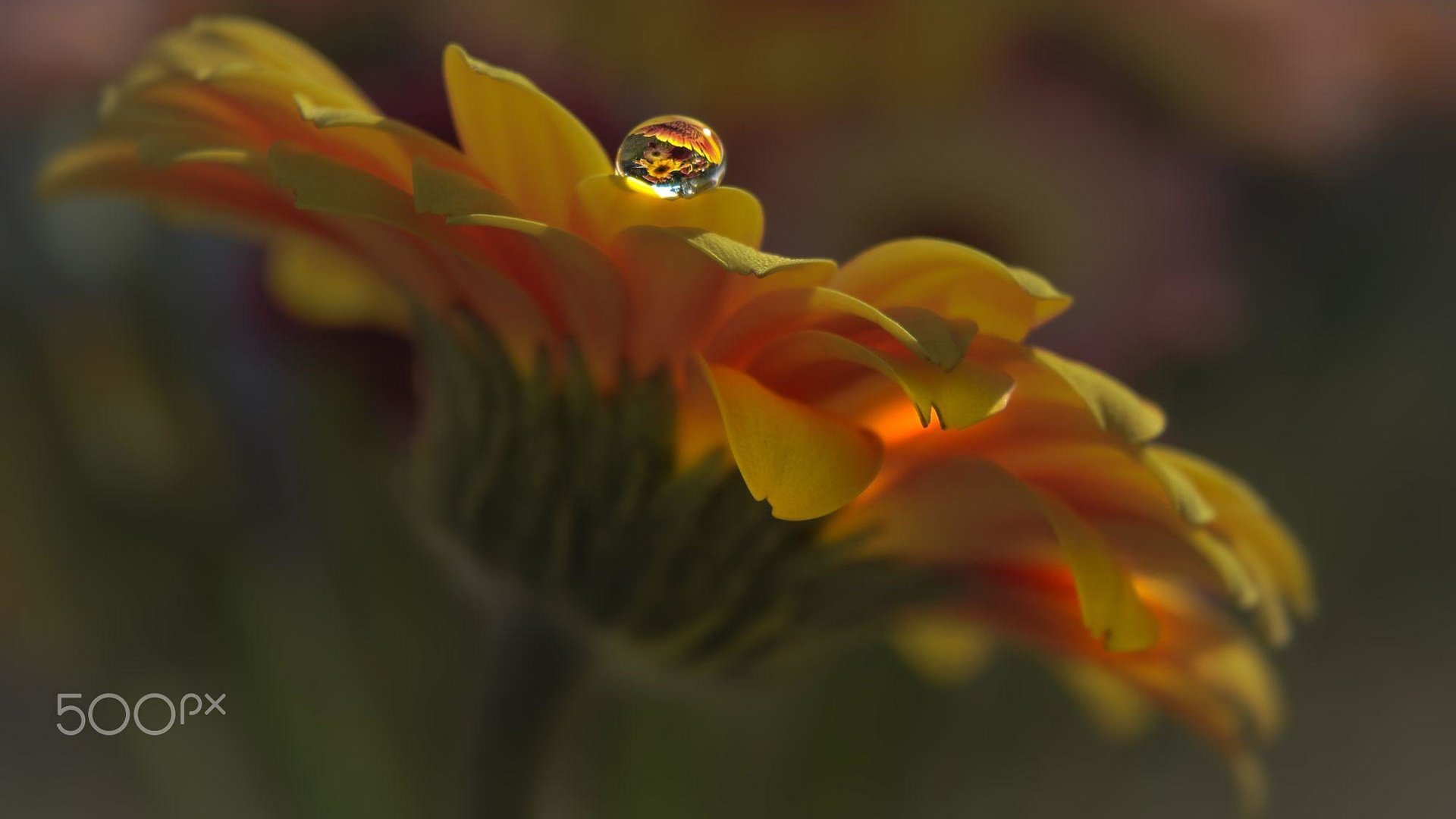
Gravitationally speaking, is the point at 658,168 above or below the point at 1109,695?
above

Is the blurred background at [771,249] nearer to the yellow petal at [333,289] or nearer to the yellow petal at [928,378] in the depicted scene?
the yellow petal at [333,289]

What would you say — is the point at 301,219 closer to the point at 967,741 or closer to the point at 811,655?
the point at 811,655

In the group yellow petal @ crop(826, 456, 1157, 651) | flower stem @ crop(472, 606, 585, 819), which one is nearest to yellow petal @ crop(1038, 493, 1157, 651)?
yellow petal @ crop(826, 456, 1157, 651)

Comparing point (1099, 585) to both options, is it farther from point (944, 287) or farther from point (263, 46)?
point (263, 46)


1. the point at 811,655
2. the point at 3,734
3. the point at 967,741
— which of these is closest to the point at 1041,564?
the point at 811,655

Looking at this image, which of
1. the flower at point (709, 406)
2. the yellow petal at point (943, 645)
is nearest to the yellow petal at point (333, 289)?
the flower at point (709, 406)

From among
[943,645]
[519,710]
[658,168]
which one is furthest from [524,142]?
[943,645]
